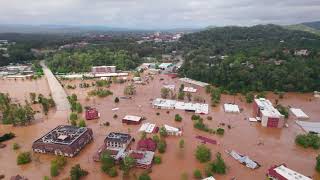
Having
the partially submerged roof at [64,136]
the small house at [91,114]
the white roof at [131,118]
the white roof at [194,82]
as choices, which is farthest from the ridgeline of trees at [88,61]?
the partially submerged roof at [64,136]

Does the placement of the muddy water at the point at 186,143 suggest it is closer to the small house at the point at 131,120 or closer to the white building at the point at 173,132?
the white building at the point at 173,132

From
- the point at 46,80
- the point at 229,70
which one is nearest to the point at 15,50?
the point at 46,80

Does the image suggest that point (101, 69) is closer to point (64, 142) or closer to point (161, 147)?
point (64, 142)

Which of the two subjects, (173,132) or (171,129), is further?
(171,129)

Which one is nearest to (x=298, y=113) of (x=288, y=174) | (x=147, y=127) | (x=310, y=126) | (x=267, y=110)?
(x=310, y=126)

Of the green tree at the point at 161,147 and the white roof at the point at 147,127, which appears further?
the white roof at the point at 147,127

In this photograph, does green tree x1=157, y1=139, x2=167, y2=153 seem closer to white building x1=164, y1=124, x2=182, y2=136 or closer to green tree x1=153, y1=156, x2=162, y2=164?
green tree x1=153, y1=156, x2=162, y2=164
